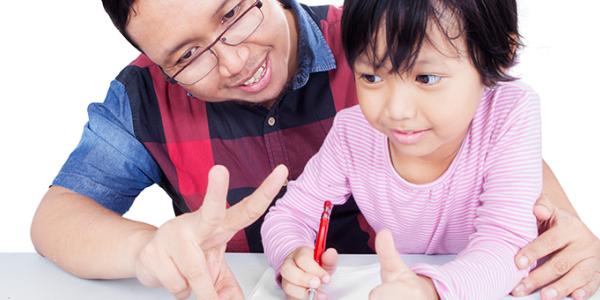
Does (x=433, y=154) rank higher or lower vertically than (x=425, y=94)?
lower

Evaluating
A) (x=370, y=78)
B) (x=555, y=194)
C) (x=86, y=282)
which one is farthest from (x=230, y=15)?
(x=555, y=194)

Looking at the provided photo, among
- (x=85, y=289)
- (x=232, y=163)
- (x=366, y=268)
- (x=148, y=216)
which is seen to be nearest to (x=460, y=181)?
(x=366, y=268)

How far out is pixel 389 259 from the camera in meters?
0.97

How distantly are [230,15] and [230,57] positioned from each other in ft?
0.24

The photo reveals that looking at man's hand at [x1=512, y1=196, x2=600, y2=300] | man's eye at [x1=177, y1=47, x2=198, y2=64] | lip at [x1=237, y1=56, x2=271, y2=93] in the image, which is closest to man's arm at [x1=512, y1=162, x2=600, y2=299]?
man's hand at [x1=512, y1=196, x2=600, y2=300]

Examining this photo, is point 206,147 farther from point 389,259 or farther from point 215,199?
Result: point 389,259

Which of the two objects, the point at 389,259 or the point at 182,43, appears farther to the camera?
the point at 182,43

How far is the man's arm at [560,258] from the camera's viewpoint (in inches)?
42.6

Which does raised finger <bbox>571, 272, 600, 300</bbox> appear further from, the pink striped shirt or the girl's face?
the girl's face

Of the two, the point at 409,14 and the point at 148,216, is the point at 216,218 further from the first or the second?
the point at 148,216

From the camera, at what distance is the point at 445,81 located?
3.43ft

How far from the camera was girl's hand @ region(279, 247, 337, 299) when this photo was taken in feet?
3.58

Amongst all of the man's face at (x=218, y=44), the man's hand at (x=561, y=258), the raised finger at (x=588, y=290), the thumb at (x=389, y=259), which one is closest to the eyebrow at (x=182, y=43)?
the man's face at (x=218, y=44)

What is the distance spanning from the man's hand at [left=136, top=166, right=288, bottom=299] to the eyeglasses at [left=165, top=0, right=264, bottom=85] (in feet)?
1.07
